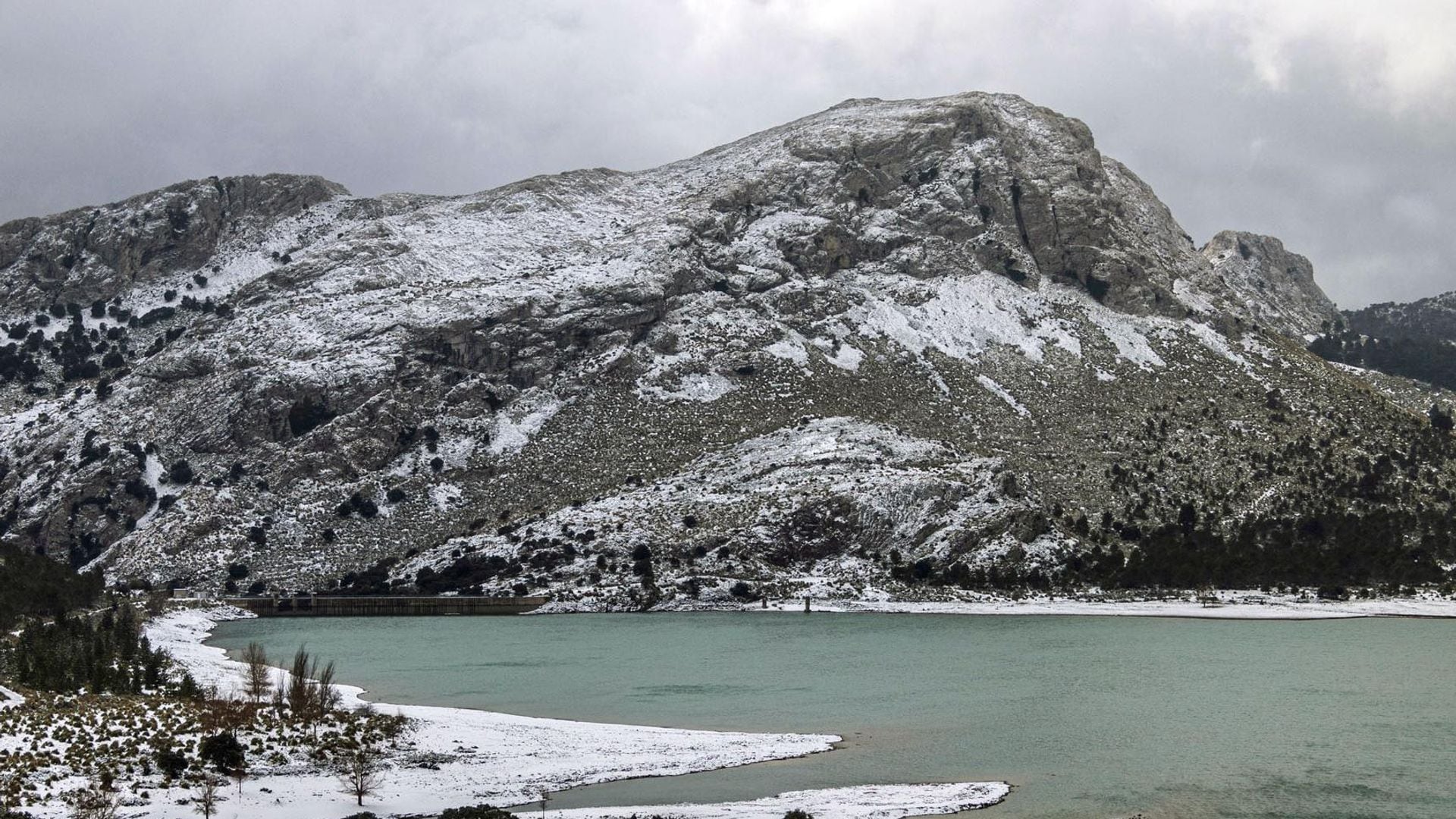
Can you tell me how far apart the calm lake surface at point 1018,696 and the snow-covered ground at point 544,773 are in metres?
1.62

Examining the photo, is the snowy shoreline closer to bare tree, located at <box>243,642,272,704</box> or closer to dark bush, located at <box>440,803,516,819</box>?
bare tree, located at <box>243,642,272,704</box>

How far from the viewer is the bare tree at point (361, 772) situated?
38531 millimetres

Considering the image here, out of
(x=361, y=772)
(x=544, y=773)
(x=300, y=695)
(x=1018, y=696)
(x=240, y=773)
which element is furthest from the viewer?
(x=1018, y=696)

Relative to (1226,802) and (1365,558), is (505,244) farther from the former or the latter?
(1226,802)

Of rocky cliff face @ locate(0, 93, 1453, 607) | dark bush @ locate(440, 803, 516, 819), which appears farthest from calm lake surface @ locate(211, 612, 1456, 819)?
rocky cliff face @ locate(0, 93, 1453, 607)

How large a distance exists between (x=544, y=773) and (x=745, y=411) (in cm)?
11353

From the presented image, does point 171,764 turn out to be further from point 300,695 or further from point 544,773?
point 544,773

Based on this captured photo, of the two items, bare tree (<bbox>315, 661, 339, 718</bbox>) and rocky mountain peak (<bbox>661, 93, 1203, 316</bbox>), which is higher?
rocky mountain peak (<bbox>661, 93, 1203, 316</bbox>)

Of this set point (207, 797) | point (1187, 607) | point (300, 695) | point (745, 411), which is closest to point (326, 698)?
point (300, 695)

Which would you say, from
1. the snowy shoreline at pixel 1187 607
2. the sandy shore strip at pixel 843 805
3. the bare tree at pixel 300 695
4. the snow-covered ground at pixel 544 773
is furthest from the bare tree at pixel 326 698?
the snowy shoreline at pixel 1187 607

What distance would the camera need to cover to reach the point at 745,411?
156 m

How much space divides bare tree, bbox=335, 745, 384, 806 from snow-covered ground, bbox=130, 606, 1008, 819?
0.35 meters

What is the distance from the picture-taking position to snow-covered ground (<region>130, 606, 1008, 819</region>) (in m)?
37.0

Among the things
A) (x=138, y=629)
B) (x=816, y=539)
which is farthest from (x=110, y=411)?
(x=816, y=539)
